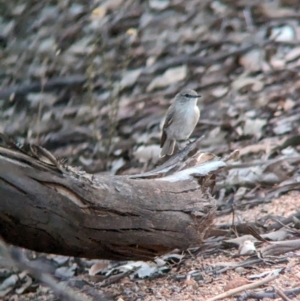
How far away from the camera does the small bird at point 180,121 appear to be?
5.98m

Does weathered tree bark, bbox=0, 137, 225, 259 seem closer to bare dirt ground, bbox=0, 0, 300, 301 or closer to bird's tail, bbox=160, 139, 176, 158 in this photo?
bare dirt ground, bbox=0, 0, 300, 301

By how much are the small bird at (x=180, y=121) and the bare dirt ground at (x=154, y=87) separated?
0.56 meters

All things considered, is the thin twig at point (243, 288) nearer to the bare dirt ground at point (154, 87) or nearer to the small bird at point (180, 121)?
the bare dirt ground at point (154, 87)

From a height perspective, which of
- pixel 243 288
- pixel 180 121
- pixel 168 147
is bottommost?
pixel 168 147

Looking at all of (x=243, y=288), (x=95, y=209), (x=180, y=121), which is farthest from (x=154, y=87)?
(x=243, y=288)

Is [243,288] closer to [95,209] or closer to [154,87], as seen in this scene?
[95,209]

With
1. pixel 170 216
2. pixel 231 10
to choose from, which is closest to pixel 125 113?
pixel 231 10

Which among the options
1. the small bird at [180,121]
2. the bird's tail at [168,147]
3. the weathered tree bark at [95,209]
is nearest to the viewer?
the weathered tree bark at [95,209]

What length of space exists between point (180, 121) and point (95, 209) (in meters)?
2.46

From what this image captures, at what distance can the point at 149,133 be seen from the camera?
24.2 feet

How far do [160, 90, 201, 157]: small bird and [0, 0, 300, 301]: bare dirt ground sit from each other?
0.56m

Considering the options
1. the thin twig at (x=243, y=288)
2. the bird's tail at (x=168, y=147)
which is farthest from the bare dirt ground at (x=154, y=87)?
the thin twig at (x=243, y=288)

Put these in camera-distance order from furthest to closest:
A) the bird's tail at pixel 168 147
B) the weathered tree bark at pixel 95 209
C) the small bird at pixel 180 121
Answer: the bird's tail at pixel 168 147 < the small bird at pixel 180 121 < the weathered tree bark at pixel 95 209

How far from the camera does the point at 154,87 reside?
7.86 m
